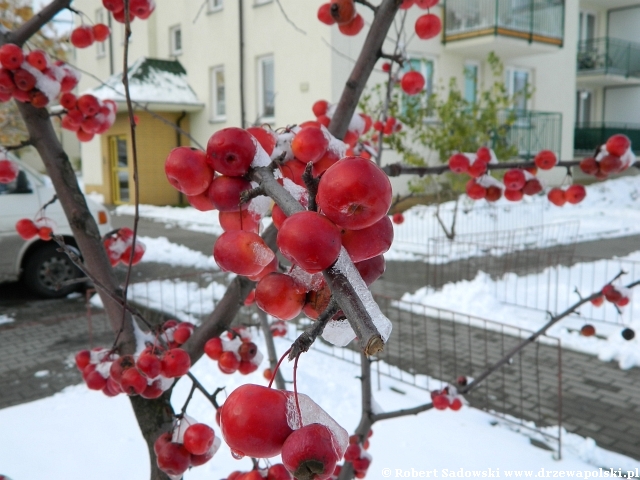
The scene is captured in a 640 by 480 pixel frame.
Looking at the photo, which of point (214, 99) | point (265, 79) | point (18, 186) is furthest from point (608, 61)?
point (18, 186)

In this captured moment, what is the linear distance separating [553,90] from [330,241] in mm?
19798

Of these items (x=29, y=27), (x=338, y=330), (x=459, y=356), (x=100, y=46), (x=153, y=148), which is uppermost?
(x=100, y=46)

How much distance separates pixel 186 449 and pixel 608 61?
23411 millimetres

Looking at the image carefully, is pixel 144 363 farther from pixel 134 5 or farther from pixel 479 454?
pixel 479 454

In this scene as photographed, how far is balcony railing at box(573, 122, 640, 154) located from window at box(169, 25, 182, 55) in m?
15.0

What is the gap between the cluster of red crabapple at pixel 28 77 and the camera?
175cm

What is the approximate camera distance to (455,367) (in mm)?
5086

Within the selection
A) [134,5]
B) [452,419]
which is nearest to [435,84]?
[452,419]

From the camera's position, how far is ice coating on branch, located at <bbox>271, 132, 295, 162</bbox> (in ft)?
3.44

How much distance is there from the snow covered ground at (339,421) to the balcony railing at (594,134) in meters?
19.3

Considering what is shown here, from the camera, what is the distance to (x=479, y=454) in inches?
143

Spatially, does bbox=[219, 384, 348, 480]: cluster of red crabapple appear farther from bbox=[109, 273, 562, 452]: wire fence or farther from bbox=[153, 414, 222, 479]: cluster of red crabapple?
bbox=[109, 273, 562, 452]: wire fence

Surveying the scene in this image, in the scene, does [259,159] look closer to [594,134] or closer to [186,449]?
[186,449]

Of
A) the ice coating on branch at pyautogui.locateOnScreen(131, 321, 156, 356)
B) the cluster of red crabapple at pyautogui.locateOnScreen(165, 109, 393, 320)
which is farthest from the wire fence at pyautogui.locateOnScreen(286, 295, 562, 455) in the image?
the cluster of red crabapple at pyautogui.locateOnScreen(165, 109, 393, 320)
